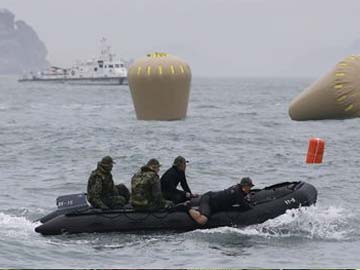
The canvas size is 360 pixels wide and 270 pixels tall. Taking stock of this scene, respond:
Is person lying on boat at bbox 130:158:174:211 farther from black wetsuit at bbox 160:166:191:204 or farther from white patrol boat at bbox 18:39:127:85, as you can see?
white patrol boat at bbox 18:39:127:85

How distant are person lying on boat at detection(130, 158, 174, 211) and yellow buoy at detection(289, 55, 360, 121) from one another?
2154 centimetres

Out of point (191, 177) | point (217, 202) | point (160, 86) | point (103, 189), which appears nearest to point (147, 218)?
point (103, 189)

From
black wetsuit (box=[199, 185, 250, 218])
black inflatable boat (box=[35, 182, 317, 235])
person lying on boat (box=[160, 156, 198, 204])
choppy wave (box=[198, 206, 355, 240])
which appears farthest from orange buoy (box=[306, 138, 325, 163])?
black wetsuit (box=[199, 185, 250, 218])

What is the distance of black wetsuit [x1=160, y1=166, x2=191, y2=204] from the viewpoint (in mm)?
15320

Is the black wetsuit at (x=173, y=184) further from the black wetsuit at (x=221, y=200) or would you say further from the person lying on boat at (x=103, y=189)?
the person lying on boat at (x=103, y=189)

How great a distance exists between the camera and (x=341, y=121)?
38.8m

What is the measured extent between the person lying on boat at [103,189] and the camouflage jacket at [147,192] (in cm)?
46

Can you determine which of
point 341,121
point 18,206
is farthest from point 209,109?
point 18,206

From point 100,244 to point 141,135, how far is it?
2142 cm

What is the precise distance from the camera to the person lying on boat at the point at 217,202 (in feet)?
48.2

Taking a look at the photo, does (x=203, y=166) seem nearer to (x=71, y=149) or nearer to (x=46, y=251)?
(x=71, y=149)

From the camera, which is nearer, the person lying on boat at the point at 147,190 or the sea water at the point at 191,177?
the sea water at the point at 191,177

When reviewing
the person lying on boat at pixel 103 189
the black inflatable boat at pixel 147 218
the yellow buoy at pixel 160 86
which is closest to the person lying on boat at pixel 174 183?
the black inflatable boat at pixel 147 218

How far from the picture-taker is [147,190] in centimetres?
1471
